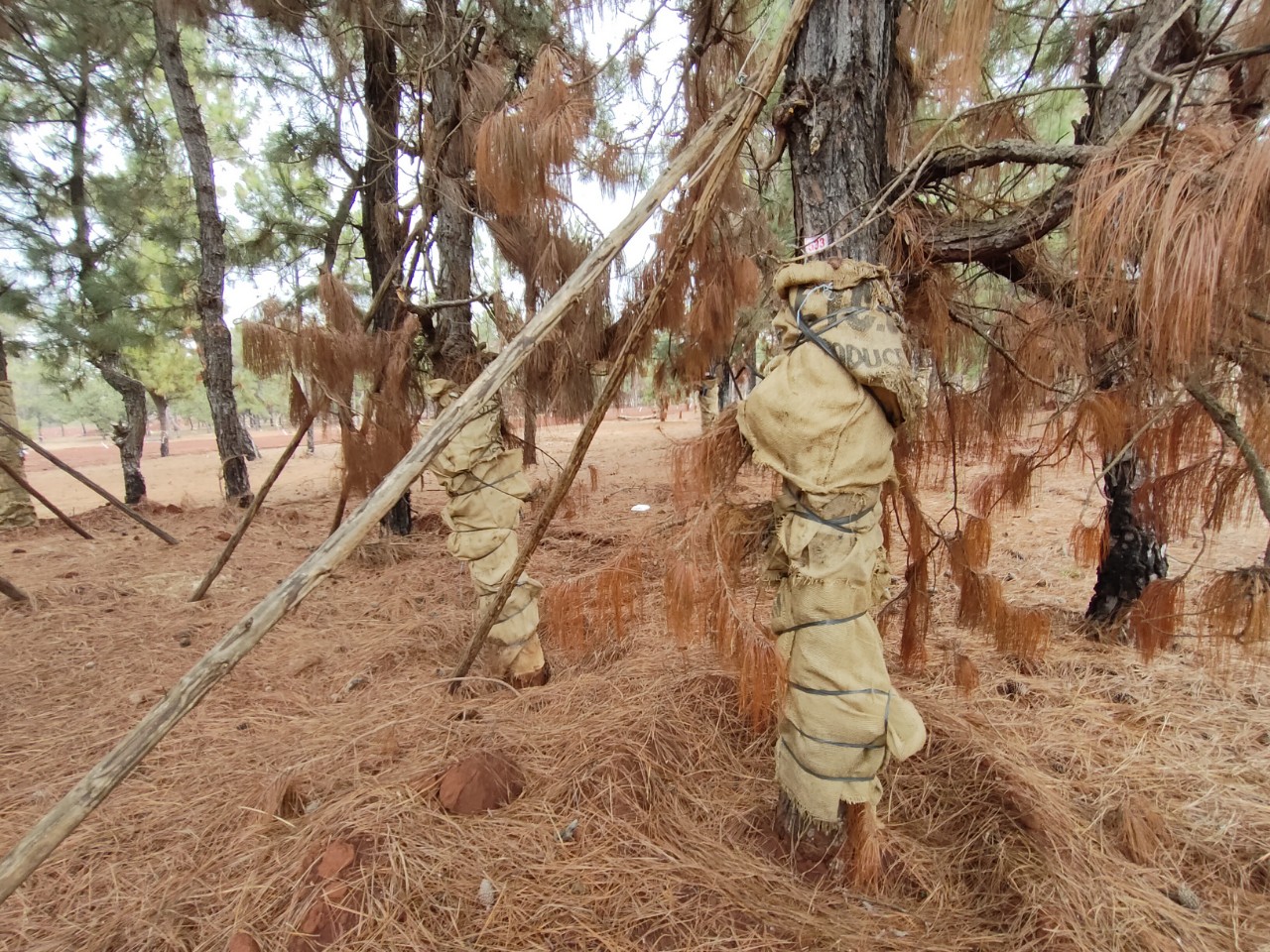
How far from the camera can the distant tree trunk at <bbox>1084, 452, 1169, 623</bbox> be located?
103 inches

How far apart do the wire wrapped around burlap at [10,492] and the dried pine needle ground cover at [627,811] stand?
4262 millimetres

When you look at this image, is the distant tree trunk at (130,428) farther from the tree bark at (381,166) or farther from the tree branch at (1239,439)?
the tree branch at (1239,439)

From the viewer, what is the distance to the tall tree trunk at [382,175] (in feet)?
12.4

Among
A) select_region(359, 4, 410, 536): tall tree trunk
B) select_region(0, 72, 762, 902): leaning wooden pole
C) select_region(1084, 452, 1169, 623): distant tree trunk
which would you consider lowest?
select_region(1084, 452, 1169, 623): distant tree trunk

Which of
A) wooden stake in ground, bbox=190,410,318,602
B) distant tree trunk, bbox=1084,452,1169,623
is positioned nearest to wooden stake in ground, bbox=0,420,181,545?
wooden stake in ground, bbox=190,410,318,602

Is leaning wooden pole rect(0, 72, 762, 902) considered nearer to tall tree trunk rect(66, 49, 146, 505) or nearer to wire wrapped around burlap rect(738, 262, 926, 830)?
wire wrapped around burlap rect(738, 262, 926, 830)

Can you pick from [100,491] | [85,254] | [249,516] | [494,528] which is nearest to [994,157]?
[494,528]

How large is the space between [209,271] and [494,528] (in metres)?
5.01

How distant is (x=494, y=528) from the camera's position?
2480mm

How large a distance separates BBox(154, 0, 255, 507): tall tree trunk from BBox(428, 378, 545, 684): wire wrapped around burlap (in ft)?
14.7

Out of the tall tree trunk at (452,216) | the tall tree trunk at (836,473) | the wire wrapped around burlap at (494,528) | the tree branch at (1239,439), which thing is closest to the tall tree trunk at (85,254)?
the tall tree trunk at (452,216)

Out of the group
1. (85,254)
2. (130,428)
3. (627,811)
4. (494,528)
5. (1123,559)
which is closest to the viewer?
(627,811)

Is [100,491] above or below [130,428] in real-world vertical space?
below

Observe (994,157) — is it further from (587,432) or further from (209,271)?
(209,271)
